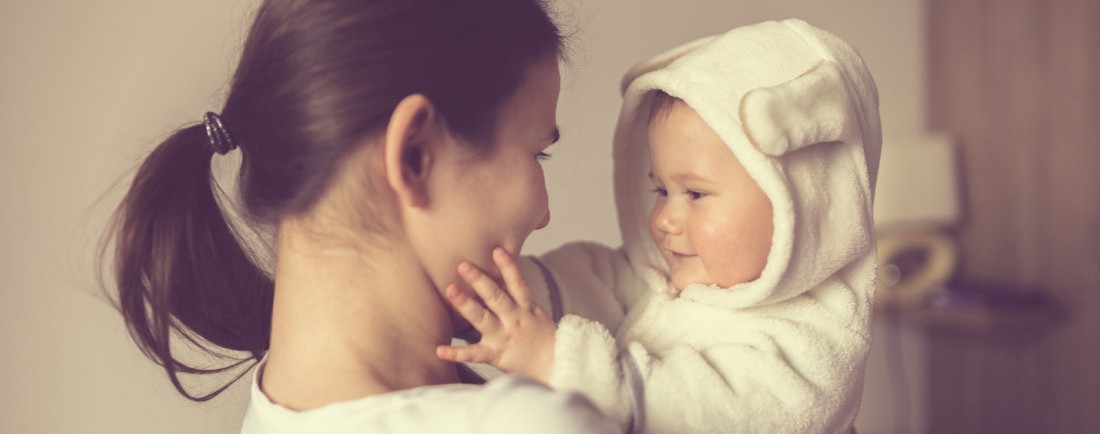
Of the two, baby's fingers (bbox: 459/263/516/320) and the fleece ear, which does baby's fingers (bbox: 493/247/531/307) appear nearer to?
baby's fingers (bbox: 459/263/516/320)

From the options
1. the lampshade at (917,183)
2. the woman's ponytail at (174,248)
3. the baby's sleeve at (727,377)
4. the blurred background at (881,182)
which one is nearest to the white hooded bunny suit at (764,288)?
the baby's sleeve at (727,377)

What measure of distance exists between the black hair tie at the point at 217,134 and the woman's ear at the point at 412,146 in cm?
17

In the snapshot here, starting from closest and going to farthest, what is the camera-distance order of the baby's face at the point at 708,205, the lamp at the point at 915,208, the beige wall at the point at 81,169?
the baby's face at the point at 708,205
the beige wall at the point at 81,169
the lamp at the point at 915,208

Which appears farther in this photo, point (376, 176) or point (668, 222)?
point (668, 222)

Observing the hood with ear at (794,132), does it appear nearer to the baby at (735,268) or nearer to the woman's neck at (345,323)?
the baby at (735,268)

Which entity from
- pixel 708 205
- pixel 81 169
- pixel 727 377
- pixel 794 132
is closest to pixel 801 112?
pixel 794 132

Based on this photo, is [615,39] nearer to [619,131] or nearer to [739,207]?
[619,131]

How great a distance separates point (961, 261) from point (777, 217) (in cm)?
249

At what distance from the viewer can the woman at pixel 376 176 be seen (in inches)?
29.2

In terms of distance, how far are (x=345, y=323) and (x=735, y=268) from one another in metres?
0.45

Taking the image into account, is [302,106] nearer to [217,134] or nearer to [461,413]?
[217,134]

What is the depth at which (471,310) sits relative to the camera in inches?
31.9

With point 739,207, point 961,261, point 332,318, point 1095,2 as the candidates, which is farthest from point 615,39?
point 961,261

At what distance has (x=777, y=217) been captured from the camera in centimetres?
97
